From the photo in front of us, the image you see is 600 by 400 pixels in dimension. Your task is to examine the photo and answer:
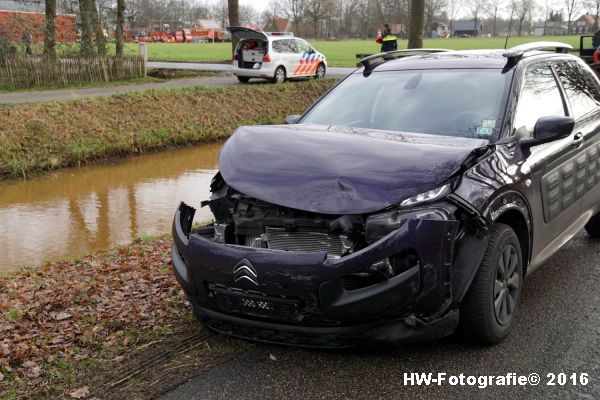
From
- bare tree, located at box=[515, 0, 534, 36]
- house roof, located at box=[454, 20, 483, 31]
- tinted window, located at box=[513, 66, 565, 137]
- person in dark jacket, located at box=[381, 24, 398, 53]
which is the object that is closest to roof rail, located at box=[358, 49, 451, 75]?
tinted window, located at box=[513, 66, 565, 137]

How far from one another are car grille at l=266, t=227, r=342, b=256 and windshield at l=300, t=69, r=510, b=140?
134 cm

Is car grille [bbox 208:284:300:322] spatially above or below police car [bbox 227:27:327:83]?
below

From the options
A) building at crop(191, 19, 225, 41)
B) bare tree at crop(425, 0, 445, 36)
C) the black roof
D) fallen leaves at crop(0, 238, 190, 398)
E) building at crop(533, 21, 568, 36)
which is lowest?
fallen leaves at crop(0, 238, 190, 398)

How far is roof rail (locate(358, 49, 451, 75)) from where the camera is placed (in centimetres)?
543

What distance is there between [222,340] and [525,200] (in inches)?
85.2

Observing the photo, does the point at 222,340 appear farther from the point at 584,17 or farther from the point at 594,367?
the point at 584,17

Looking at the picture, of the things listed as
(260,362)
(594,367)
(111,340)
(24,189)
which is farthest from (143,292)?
(24,189)

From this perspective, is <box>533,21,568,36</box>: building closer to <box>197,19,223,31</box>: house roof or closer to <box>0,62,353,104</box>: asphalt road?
<box>197,19,223,31</box>: house roof

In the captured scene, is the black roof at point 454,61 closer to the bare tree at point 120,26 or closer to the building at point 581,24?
the bare tree at point 120,26

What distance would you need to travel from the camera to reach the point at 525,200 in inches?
161

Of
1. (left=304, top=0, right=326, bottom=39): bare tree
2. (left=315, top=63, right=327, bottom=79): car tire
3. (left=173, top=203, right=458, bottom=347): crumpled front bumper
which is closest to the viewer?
(left=173, top=203, right=458, bottom=347): crumpled front bumper

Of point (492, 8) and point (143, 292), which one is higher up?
point (492, 8)

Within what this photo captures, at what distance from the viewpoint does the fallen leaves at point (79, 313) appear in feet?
12.4

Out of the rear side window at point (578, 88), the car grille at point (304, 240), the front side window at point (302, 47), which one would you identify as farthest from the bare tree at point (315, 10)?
the car grille at point (304, 240)
